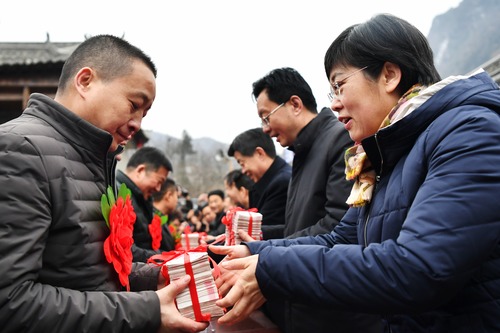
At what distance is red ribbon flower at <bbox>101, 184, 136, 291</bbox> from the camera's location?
1.72 meters

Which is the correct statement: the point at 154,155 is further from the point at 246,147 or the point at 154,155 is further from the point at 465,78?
the point at 465,78

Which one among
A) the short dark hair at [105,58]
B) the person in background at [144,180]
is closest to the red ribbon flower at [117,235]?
the short dark hair at [105,58]

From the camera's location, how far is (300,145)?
3.28m

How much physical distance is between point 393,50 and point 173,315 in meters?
1.39

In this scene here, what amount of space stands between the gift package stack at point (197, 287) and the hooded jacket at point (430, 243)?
0.97 feet

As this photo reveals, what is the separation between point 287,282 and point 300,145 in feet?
6.25

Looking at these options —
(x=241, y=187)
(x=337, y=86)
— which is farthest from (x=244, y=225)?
(x=241, y=187)

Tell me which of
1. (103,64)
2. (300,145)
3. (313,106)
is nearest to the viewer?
(103,64)

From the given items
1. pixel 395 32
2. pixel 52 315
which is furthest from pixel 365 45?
pixel 52 315

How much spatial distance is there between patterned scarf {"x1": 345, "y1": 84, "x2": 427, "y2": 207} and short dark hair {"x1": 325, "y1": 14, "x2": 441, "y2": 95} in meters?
0.06

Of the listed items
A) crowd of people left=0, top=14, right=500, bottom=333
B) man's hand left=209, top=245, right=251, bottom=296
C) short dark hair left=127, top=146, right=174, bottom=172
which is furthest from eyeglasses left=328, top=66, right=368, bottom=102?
short dark hair left=127, top=146, right=174, bottom=172

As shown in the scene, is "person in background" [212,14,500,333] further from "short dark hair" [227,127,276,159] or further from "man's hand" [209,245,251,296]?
"short dark hair" [227,127,276,159]

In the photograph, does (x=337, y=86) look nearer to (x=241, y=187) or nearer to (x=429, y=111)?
(x=429, y=111)

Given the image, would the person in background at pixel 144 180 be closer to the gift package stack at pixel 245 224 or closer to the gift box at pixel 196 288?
the gift package stack at pixel 245 224
